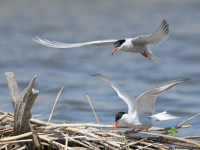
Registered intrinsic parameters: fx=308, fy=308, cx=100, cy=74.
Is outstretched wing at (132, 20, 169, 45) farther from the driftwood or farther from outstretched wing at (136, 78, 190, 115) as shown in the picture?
the driftwood

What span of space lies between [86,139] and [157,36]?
94.8 inches

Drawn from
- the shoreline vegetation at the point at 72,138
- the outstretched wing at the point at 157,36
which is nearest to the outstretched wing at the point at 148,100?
the shoreline vegetation at the point at 72,138

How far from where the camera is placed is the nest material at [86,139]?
427 centimetres

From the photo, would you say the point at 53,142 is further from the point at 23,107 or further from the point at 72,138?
the point at 23,107

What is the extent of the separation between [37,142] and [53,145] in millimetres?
232

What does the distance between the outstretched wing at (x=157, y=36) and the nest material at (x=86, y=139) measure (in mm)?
1841

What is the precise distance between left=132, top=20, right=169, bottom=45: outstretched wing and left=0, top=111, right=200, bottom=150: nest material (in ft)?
6.04

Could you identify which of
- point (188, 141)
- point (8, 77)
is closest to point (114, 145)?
point (188, 141)

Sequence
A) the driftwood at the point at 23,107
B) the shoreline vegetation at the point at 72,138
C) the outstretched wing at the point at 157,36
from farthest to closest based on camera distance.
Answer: the outstretched wing at the point at 157,36 < the shoreline vegetation at the point at 72,138 < the driftwood at the point at 23,107

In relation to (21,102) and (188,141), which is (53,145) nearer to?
(21,102)

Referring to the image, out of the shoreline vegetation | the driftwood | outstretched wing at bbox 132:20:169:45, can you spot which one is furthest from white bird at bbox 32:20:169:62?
the driftwood

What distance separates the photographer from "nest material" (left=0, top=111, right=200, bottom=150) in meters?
4.27

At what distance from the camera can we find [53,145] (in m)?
4.42

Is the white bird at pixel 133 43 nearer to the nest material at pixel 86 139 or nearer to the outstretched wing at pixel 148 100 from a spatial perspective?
the outstretched wing at pixel 148 100
